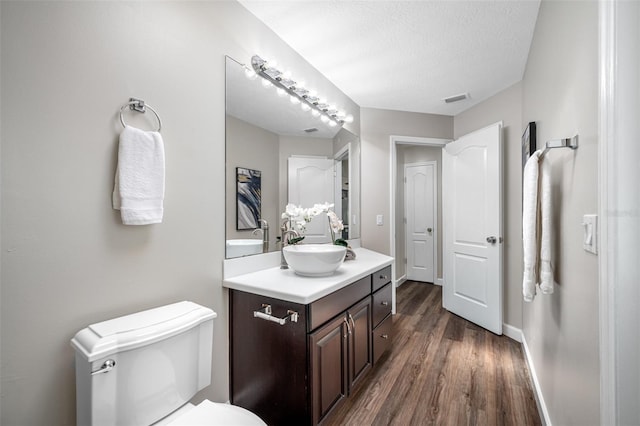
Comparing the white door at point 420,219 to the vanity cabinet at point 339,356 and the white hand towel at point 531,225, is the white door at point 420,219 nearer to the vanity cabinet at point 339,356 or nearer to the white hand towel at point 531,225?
the vanity cabinet at point 339,356

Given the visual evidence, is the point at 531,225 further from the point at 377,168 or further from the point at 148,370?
the point at 377,168

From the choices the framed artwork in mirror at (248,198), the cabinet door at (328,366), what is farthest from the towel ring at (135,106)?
the cabinet door at (328,366)

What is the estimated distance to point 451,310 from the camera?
10.6 feet

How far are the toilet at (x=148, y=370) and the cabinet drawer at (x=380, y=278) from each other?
1176 mm

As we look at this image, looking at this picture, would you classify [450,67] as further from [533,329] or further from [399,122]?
[533,329]

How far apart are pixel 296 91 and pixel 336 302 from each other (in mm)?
1518

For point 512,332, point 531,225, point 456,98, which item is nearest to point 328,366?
point 531,225

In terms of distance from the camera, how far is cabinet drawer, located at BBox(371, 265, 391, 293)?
6.57ft

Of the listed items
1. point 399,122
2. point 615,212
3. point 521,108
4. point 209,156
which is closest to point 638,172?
point 615,212

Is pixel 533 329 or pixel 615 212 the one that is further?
pixel 533 329

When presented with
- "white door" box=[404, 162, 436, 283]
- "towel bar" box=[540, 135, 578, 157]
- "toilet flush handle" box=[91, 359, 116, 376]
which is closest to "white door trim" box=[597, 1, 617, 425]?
"towel bar" box=[540, 135, 578, 157]

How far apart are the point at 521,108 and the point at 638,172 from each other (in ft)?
7.49

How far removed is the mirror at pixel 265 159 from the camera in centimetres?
163

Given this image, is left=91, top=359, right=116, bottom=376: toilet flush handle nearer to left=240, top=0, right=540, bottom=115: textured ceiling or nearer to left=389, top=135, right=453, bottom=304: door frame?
left=240, top=0, right=540, bottom=115: textured ceiling
